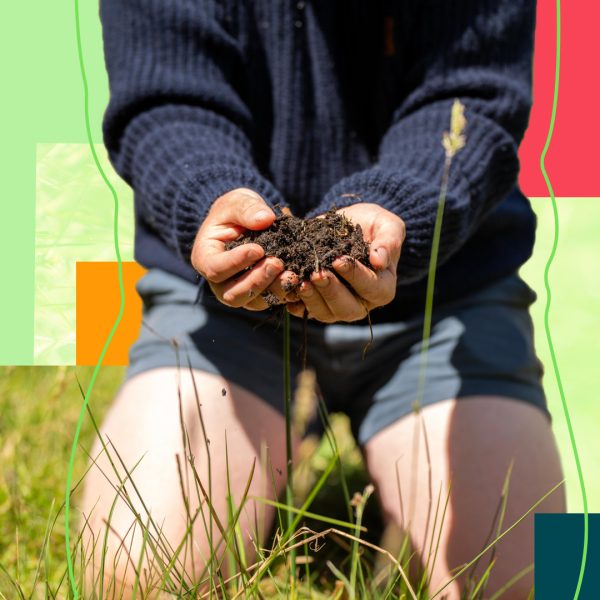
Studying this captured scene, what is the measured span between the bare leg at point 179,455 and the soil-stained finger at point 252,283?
0.87 feet

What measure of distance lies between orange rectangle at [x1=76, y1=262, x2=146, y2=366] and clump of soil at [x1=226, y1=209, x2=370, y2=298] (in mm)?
838

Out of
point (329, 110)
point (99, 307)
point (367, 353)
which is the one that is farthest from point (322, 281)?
point (99, 307)

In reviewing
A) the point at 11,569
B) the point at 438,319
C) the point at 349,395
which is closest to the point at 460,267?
the point at 438,319

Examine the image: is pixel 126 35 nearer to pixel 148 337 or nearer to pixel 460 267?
pixel 148 337

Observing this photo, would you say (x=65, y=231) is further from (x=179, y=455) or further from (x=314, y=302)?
(x=314, y=302)

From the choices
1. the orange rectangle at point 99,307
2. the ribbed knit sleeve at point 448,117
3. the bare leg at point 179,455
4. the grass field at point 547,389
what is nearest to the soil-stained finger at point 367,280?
the ribbed knit sleeve at point 448,117

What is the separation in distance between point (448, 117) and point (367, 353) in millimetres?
363

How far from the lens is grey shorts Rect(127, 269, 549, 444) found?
1153mm

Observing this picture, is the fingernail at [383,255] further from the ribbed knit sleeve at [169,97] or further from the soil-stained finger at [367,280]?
the ribbed knit sleeve at [169,97]

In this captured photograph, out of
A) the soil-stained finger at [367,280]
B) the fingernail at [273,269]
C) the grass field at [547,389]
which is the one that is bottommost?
the grass field at [547,389]

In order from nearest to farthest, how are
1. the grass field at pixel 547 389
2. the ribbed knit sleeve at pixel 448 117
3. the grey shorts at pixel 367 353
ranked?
the ribbed knit sleeve at pixel 448 117, the grey shorts at pixel 367 353, the grass field at pixel 547 389

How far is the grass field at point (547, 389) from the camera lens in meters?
1.37

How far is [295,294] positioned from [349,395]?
1.60 ft

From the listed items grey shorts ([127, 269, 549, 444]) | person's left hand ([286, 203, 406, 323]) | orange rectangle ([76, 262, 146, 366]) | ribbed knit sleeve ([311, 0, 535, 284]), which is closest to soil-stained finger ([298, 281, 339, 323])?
person's left hand ([286, 203, 406, 323])
